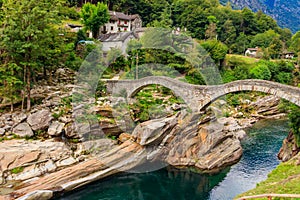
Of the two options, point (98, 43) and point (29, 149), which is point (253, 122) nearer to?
point (98, 43)

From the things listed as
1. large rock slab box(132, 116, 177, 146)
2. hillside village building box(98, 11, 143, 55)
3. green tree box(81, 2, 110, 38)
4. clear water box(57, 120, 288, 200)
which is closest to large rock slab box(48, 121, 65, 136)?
clear water box(57, 120, 288, 200)

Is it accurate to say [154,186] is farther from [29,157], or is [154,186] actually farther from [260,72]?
[260,72]

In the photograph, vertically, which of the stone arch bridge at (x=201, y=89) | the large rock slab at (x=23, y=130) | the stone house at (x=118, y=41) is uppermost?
the stone house at (x=118, y=41)

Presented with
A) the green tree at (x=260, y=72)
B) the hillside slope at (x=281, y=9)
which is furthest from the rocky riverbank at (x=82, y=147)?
the hillside slope at (x=281, y=9)

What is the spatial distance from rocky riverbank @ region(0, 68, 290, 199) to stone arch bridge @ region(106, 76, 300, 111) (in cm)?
151

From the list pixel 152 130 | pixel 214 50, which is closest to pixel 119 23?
pixel 214 50

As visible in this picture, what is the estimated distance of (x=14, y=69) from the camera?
23.9 metres

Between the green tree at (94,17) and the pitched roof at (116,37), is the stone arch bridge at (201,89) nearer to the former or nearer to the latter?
the pitched roof at (116,37)

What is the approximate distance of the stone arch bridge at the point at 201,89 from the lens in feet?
68.0

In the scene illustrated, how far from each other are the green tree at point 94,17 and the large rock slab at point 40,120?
72.1ft

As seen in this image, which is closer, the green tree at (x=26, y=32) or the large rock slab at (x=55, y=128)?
the green tree at (x=26, y=32)

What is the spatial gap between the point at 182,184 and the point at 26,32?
51.0ft

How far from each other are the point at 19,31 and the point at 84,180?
1190 centimetres

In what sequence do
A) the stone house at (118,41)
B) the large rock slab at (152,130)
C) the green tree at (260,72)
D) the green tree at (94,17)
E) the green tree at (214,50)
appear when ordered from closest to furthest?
the large rock slab at (152,130) < the stone house at (118,41) < the green tree at (94,17) < the green tree at (214,50) < the green tree at (260,72)
